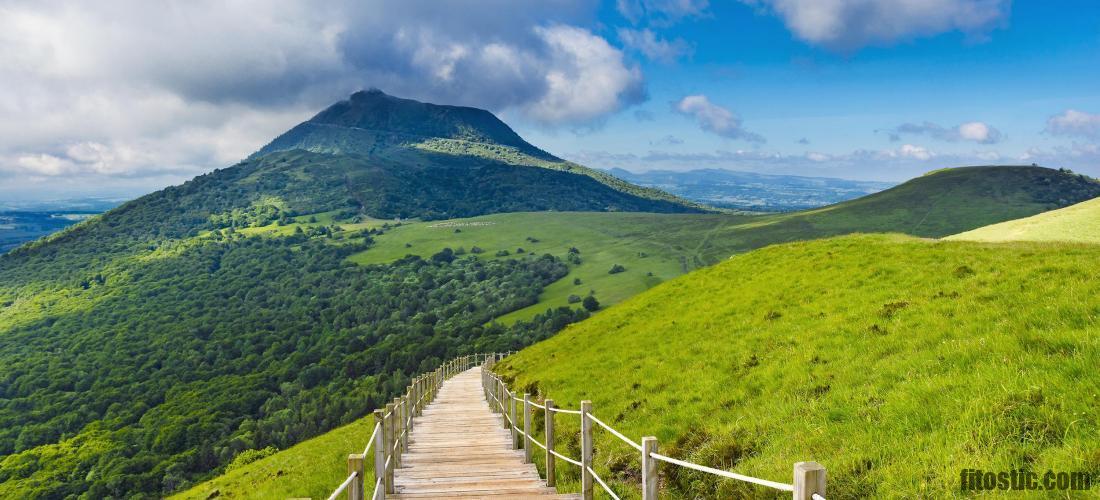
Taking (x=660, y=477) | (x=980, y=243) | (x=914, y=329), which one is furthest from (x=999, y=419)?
(x=980, y=243)

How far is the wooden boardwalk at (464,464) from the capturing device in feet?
37.3

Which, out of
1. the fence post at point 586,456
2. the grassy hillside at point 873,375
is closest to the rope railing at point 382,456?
the fence post at point 586,456

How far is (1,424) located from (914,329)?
18837 cm

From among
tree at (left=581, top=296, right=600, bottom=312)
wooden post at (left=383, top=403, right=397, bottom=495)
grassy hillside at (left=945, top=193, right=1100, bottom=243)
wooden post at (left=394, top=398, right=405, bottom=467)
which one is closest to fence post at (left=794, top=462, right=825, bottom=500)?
wooden post at (left=383, top=403, right=397, bottom=495)

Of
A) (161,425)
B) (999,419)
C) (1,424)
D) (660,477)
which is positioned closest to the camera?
(999,419)

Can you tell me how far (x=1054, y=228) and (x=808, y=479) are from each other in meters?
36.0

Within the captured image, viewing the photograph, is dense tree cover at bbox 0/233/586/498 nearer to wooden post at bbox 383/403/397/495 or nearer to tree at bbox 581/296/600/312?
tree at bbox 581/296/600/312

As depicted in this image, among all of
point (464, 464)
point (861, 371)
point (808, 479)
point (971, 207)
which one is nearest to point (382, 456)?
point (464, 464)

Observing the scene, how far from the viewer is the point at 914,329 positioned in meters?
14.9

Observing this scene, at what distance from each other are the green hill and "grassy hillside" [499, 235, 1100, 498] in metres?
7.78

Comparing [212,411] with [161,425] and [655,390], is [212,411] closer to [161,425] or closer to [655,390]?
[161,425]

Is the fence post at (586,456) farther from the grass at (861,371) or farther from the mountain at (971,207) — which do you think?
the mountain at (971,207)

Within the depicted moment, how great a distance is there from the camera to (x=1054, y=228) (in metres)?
31.3

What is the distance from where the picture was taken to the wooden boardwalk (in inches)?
448
